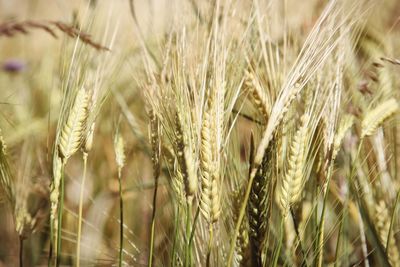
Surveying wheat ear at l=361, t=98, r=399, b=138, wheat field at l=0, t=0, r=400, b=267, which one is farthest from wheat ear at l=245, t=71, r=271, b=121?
wheat ear at l=361, t=98, r=399, b=138

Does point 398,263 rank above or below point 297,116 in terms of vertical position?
below


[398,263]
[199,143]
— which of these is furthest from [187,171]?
[398,263]

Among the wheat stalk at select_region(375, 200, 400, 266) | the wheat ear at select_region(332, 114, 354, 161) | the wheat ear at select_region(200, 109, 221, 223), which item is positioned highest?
the wheat ear at select_region(332, 114, 354, 161)

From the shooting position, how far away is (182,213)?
2.12 feet

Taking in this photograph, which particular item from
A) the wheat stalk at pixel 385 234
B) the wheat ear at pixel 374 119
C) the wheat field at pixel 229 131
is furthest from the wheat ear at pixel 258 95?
the wheat stalk at pixel 385 234

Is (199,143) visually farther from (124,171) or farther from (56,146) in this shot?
(124,171)

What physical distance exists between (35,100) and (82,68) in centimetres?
104

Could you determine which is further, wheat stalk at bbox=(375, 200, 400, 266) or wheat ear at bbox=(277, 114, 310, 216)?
wheat stalk at bbox=(375, 200, 400, 266)

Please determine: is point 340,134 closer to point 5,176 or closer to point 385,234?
point 385,234

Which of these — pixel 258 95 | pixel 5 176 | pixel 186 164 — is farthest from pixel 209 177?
pixel 5 176

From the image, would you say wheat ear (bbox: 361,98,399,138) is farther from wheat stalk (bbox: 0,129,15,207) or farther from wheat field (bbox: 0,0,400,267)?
wheat stalk (bbox: 0,129,15,207)

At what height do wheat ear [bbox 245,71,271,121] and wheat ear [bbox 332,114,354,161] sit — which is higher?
wheat ear [bbox 245,71,271,121]

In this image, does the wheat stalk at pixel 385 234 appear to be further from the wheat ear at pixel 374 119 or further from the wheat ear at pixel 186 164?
the wheat ear at pixel 186 164

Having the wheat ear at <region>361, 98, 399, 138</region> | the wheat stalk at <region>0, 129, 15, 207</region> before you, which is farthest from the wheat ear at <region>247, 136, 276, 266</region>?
the wheat stalk at <region>0, 129, 15, 207</region>
